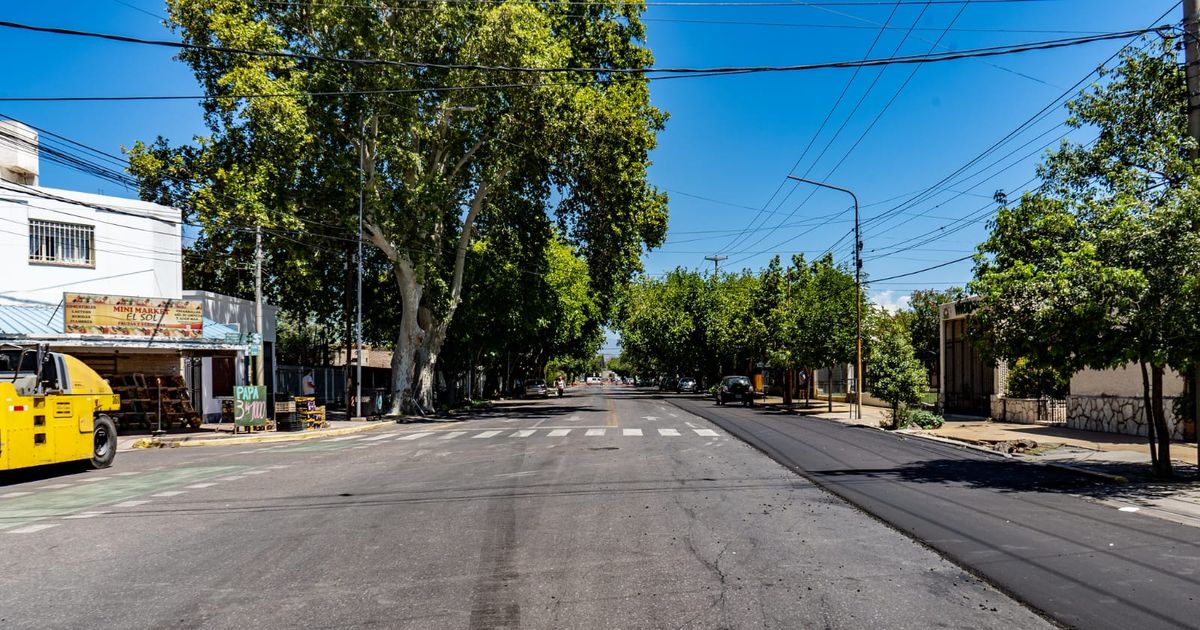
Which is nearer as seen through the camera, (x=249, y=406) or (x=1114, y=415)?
(x=1114, y=415)

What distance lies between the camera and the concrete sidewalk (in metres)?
10.6

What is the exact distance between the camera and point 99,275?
2611 centimetres

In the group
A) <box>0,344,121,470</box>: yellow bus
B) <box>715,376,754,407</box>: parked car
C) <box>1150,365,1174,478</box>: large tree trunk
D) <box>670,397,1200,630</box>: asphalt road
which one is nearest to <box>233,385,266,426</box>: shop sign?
<box>0,344,121,470</box>: yellow bus

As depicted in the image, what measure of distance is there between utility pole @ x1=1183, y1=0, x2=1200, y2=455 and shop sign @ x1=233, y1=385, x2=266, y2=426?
80.6 feet

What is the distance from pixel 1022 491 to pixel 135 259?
89.1ft

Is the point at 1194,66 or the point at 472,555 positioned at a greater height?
the point at 1194,66

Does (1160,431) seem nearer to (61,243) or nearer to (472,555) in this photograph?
(472,555)

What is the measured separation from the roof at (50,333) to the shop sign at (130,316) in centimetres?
18

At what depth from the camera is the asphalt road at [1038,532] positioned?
19.6 ft

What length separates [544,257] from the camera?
41.9m

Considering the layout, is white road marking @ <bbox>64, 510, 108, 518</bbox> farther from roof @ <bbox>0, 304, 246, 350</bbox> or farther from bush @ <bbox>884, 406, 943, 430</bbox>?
bush @ <bbox>884, 406, 943, 430</bbox>

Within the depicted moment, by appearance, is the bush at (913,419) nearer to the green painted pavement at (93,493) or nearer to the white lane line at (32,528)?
the green painted pavement at (93,493)

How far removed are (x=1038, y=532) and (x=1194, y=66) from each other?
31.0 feet

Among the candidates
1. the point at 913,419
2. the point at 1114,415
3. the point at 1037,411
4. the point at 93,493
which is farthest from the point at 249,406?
the point at 1037,411
